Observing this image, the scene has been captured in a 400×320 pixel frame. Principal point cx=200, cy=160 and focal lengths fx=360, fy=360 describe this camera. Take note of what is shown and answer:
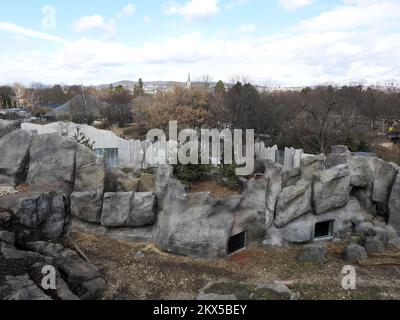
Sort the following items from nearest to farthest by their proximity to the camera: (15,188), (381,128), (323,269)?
(323,269)
(15,188)
(381,128)

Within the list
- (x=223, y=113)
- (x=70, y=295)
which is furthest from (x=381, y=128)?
(x=70, y=295)

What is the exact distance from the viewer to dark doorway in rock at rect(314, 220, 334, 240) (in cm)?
1038

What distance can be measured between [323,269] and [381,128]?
32110 millimetres

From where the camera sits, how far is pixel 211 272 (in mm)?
8133

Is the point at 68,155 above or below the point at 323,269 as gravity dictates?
above

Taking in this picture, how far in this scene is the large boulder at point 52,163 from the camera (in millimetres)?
10328

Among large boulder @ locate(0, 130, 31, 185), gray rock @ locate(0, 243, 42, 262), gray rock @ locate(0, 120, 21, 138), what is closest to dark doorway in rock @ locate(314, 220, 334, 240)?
gray rock @ locate(0, 243, 42, 262)

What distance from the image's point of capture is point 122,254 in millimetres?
8758

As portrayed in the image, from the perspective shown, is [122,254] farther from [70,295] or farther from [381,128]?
[381,128]

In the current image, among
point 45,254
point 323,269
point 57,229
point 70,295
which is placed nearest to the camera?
point 70,295

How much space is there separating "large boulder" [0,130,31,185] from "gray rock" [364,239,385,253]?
996cm

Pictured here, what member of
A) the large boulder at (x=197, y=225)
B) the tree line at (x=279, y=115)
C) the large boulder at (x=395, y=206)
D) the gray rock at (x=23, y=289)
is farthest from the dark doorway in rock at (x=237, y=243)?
the tree line at (x=279, y=115)

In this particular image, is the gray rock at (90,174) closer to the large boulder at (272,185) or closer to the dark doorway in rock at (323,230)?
the large boulder at (272,185)

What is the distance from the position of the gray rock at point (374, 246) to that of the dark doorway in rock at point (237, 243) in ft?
10.8
